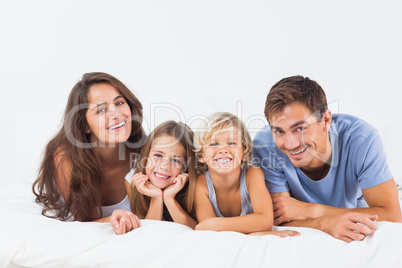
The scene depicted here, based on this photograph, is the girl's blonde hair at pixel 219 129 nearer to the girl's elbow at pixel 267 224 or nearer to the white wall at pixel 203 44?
the girl's elbow at pixel 267 224

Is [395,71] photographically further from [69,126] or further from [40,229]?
[40,229]

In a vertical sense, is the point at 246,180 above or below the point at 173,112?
below

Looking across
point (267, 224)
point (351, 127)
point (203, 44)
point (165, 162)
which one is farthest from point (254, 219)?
point (203, 44)

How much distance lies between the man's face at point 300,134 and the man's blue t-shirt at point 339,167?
67 millimetres

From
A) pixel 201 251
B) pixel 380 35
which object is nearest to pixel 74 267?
pixel 201 251

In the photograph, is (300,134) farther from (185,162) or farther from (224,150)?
(185,162)

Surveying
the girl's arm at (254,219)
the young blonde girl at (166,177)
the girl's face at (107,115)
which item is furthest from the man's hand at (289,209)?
the girl's face at (107,115)

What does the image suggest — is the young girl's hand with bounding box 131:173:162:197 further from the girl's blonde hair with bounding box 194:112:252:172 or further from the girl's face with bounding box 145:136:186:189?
the girl's blonde hair with bounding box 194:112:252:172

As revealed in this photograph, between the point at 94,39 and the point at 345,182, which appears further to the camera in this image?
the point at 94,39

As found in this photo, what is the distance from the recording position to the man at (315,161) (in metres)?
1.55

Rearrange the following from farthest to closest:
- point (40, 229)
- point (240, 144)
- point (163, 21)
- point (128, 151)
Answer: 1. point (163, 21)
2. point (128, 151)
3. point (240, 144)
4. point (40, 229)

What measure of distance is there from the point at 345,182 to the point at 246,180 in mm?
447

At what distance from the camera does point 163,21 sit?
2885 millimetres

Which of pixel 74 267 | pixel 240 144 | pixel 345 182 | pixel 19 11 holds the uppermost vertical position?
pixel 19 11
